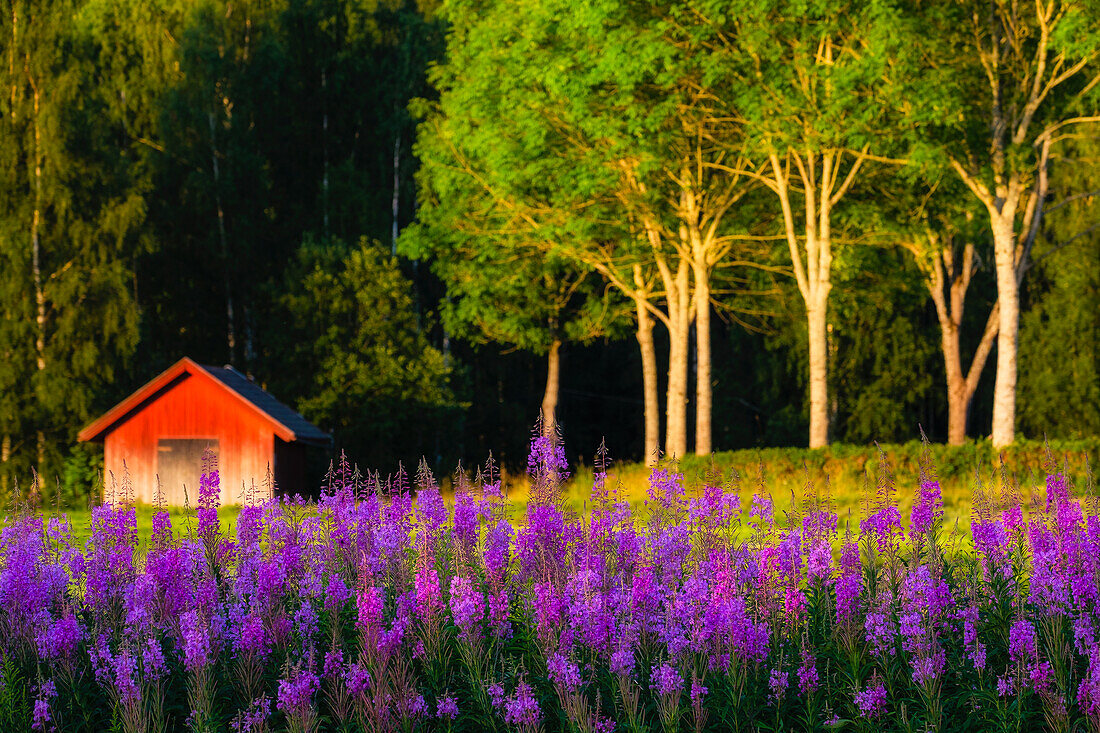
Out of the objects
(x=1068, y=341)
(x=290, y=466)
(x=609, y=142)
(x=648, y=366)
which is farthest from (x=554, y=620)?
(x=1068, y=341)

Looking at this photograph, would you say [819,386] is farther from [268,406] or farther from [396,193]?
[396,193]

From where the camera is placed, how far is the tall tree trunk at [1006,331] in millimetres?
24625

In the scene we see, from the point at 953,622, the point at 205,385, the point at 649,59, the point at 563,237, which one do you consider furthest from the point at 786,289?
the point at 953,622

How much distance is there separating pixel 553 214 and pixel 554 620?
1022 inches

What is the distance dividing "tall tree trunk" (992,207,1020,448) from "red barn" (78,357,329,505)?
1582 centimetres

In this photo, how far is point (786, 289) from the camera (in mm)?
37250

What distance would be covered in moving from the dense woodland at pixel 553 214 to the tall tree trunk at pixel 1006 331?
74 mm

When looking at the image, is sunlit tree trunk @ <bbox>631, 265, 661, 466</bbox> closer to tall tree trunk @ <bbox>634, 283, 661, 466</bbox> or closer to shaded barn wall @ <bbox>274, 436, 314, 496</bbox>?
tall tree trunk @ <bbox>634, 283, 661, 466</bbox>

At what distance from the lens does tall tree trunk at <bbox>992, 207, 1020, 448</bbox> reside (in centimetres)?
2462

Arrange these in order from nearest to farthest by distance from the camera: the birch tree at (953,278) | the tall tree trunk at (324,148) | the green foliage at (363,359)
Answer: the birch tree at (953,278), the green foliage at (363,359), the tall tree trunk at (324,148)

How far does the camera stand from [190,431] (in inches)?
1246

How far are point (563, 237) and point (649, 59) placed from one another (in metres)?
7.88

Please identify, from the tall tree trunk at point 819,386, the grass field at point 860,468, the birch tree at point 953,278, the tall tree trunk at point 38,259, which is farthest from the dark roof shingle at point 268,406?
the birch tree at point 953,278

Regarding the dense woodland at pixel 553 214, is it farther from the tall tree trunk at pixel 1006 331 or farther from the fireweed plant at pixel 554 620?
the fireweed plant at pixel 554 620
